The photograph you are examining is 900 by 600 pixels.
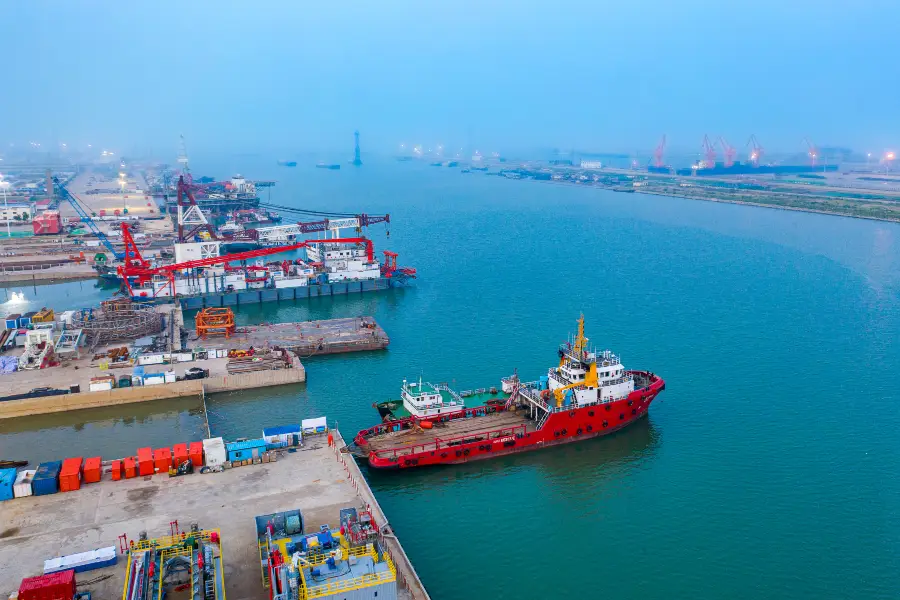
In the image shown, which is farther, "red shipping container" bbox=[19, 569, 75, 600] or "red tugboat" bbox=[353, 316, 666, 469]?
"red tugboat" bbox=[353, 316, 666, 469]

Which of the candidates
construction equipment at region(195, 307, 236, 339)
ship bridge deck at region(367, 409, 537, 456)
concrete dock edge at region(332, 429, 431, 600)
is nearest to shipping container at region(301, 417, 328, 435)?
concrete dock edge at region(332, 429, 431, 600)

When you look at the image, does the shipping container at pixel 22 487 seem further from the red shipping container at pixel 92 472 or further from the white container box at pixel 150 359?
the white container box at pixel 150 359

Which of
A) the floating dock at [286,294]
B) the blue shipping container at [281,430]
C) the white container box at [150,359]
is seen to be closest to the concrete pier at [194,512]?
the blue shipping container at [281,430]

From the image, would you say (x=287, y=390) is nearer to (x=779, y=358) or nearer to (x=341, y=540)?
(x=341, y=540)

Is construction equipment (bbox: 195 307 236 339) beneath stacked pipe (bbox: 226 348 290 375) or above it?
above

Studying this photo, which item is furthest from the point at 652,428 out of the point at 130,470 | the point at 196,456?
the point at 130,470

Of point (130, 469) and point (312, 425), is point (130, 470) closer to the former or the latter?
point (130, 469)

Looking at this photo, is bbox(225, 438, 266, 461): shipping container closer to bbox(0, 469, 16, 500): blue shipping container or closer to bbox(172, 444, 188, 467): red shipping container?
bbox(172, 444, 188, 467): red shipping container
